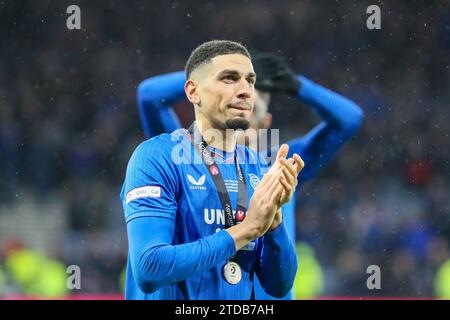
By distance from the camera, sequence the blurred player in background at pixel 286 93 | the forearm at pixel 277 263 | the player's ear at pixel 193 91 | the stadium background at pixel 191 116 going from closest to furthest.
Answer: the forearm at pixel 277 263, the player's ear at pixel 193 91, the blurred player in background at pixel 286 93, the stadium background at pixel 191 116

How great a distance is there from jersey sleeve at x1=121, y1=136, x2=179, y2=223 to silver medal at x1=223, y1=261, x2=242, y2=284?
287 millimetres

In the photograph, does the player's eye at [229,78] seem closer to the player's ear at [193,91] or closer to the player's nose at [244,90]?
the player's nose at [244,90]

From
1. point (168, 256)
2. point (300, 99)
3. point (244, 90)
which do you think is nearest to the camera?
point (168, 256)

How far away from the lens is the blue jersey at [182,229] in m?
2.89

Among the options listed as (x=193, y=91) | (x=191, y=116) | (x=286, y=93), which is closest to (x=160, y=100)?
(x=286, y=93)

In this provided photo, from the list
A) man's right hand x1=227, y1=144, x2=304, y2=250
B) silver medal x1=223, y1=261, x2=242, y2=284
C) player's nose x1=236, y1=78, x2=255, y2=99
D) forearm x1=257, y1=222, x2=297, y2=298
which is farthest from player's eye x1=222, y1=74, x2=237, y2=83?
silver medal x1=223, y1=261, x2=242, y2=284

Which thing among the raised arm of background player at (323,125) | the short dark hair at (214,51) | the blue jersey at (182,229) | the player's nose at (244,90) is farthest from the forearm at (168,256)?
the raised arm of background player at (323,125)

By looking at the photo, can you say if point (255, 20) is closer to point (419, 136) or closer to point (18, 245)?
point (419, 136)

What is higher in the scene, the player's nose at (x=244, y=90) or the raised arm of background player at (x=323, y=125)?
the raised arm of background player at (x=323, y=125)

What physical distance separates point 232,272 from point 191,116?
10.1 meters

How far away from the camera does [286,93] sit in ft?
15.4

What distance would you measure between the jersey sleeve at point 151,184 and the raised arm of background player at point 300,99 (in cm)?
151

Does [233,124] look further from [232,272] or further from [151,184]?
[232,272]
